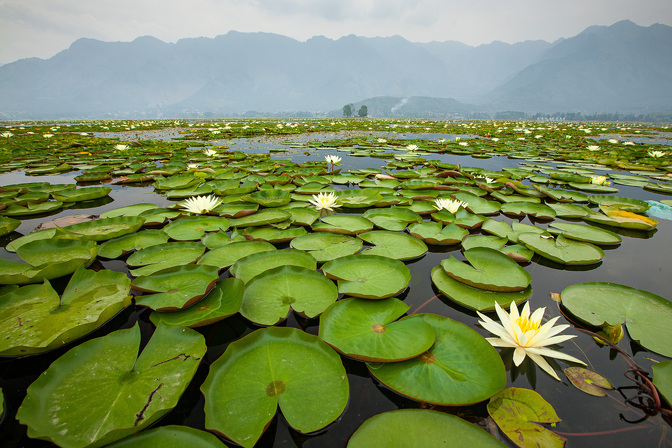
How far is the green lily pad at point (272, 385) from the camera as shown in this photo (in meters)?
1.00

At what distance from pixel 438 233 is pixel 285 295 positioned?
5.28 feet

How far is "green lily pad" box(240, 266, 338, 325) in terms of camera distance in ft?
5.08

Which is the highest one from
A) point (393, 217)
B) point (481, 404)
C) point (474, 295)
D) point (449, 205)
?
point (449, 205)

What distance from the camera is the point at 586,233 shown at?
2.62 metres

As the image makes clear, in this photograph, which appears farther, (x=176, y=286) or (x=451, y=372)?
(x=176, y=286)

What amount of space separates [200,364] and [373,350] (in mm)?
807

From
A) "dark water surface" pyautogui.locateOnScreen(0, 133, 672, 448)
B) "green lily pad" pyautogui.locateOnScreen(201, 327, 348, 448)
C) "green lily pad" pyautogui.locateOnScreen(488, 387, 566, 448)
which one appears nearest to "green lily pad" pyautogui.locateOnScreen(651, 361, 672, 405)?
"dark water surface" pyautogui.locateOnScreen(0, 133, 672, 448)

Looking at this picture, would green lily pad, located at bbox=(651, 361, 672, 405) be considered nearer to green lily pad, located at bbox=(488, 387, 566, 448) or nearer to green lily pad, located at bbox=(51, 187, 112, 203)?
green lily pad, located at bbox=(488, 387, 566, 448)

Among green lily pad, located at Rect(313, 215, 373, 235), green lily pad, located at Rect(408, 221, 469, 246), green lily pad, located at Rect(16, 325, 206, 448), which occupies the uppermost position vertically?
green lily pad, located at Rect(313, 215, 373, 235)

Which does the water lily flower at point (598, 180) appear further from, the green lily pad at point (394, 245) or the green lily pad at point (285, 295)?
the green lily pad at point (285, 295)

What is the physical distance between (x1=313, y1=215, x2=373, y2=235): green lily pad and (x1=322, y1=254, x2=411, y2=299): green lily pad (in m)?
0.55

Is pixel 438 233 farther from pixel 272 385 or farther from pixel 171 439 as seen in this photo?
pixel 171 439

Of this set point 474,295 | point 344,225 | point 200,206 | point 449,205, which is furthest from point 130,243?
point 449,205

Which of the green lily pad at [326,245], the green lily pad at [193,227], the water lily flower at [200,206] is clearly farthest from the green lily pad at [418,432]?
the water lily flower at [200,206]
